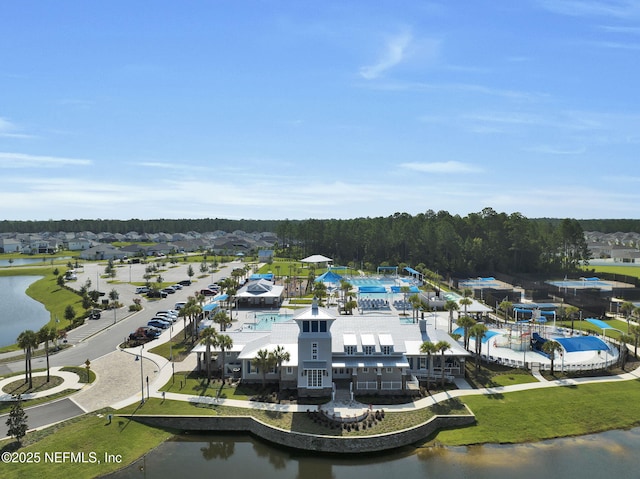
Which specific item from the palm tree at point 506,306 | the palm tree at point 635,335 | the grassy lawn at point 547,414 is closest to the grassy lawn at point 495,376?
the grassy lawn at point 547,414

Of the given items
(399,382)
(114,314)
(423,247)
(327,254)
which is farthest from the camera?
(327,254)

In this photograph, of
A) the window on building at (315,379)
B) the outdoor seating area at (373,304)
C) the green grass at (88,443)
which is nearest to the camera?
the green grass at (88,443)

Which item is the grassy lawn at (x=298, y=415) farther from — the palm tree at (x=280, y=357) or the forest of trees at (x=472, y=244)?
the forest of trees at (x=472, y=244)

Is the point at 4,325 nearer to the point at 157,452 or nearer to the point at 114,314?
the point at 114,314

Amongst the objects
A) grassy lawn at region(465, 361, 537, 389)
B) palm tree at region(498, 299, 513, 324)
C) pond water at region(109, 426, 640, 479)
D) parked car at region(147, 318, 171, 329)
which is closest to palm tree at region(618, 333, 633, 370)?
grassy lawn at region(465, 361, 537, 389)

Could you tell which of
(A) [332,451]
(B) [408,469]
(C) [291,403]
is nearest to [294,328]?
(C) [291,403]

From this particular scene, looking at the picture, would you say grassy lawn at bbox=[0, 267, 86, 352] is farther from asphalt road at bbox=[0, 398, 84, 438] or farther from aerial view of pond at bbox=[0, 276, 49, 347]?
asphalt road at bbox=[0, 398, 84, 438]
